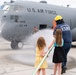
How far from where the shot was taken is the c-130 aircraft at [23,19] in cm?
1908

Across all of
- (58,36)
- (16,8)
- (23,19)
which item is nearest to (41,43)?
(58,36)

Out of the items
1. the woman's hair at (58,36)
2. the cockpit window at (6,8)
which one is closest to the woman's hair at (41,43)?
the woman's hair at (58,36)

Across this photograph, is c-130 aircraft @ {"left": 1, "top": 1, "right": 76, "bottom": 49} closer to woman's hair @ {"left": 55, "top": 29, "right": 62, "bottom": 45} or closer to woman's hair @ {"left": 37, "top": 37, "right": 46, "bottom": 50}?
woman's hair @ {"left": 55, "top": 29, "right": 62, "bottom": 45}

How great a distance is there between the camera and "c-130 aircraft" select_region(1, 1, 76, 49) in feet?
62.6

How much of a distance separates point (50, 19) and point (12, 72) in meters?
11.9

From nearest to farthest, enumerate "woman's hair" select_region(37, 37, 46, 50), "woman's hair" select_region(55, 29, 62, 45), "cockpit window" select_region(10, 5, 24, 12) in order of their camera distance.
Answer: "woman's hair" select_region(37, 37, 46, 50) → "woman's hair" select_region(55, 29, 62, 45) → "cockpit window" select_region(10, 5, 24, 12)

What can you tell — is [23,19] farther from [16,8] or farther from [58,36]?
[58,36]

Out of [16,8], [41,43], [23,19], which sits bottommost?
[23,19]

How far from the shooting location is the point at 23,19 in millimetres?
19625

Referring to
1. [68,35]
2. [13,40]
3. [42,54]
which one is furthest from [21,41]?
[42,54]

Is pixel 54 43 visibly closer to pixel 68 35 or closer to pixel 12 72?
pixel 68 35

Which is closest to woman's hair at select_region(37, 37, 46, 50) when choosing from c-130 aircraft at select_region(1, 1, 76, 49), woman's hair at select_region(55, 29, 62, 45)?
woman's hair at select_region(55, 29, 62, 45)

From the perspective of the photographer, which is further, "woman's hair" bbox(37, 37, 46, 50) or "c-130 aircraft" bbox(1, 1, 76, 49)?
"c-130 aircraft" bbox(1, 1, 76, 49)

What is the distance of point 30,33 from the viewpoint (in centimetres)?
1986
